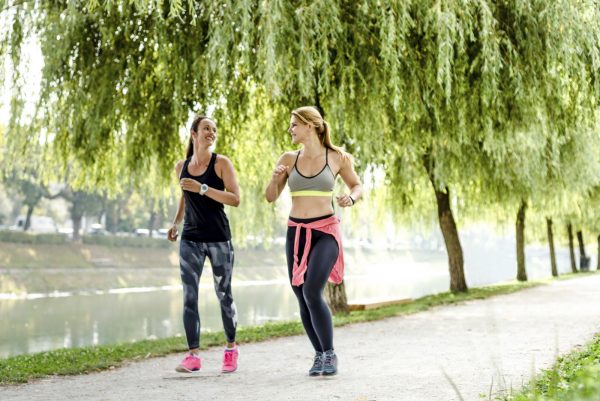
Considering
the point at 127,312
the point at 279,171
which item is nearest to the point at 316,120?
the point at 279,171

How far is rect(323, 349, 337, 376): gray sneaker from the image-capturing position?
5246 millimetres

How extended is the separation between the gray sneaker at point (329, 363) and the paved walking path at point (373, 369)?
2.5 inches

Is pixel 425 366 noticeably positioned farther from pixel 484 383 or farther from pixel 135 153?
pixel 135 153

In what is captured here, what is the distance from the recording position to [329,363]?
527 cm

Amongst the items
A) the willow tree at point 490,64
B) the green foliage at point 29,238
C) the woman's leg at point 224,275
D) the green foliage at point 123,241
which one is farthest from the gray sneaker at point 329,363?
the green foliage at point 123,241

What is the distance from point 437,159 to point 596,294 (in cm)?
485

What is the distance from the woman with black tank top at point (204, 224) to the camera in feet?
18.0

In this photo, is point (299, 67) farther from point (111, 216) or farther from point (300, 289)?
point (111, 216)

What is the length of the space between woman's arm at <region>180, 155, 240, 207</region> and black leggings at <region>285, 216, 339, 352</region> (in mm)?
509

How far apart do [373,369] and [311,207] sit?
1.46 m

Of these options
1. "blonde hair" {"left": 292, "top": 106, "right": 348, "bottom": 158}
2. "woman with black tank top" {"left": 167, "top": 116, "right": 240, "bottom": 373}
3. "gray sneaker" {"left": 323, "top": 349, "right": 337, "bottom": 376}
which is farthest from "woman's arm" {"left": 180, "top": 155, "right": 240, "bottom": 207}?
"gray sneaker" {"left": 323, "top": 349, "right": 337, "bottom": 376}

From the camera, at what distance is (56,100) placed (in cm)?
930

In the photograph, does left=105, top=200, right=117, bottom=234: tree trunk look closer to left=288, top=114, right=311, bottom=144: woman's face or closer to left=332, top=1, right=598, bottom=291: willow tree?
left=332, top=1, right=598, bottom=291: willow tree

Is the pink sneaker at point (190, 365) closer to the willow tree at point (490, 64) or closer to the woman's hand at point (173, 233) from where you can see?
the woman's hand at point (173, 233)
